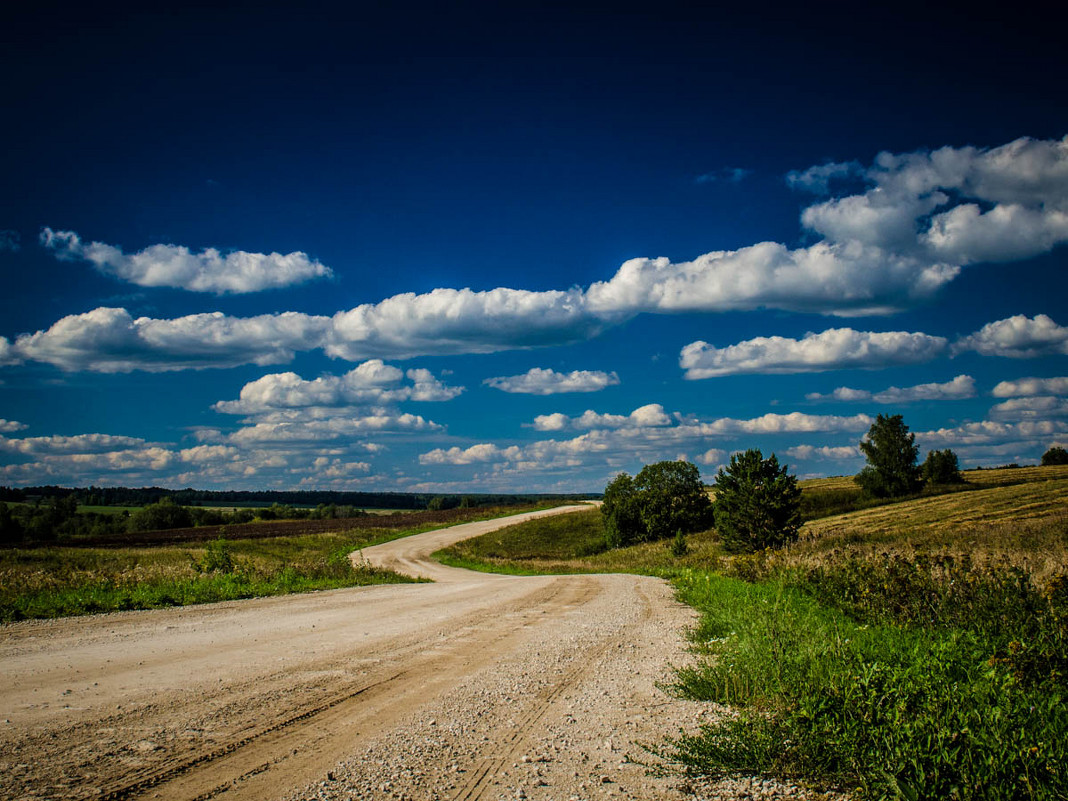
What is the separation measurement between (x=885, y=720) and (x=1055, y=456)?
13311 centimetres

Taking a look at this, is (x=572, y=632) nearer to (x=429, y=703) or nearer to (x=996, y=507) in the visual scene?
(x=429, y=703)

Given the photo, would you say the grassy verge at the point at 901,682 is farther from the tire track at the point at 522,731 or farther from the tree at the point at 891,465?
the tree at the point at 891,465

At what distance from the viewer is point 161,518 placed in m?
79.8

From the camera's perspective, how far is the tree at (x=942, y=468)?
7888cm

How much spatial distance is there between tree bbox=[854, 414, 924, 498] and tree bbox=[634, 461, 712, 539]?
2276cm

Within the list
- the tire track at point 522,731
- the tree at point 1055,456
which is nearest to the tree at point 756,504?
the tire track at point 522,731

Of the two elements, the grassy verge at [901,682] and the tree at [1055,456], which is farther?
the tree at [1055,456]

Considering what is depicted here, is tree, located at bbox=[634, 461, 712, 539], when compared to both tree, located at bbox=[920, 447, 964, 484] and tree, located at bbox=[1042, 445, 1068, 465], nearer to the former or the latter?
tree, located at bbox=[920, 447, 964, 484]

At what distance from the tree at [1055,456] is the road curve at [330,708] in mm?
125562

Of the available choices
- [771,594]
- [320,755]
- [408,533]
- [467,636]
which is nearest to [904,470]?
[408,533]

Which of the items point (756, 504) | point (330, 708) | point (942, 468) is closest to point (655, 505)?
point (756, 504)

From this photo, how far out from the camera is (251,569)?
64.2 ft

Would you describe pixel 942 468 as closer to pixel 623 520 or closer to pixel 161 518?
pixel 623 520

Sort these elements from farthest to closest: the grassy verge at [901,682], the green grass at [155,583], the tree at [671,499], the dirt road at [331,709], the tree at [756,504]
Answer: the tree at [671,499] < the tree at [756,504] < the green grass at [155,583] < the dirt road at [331,709] < the grassy verge at [901,682]
